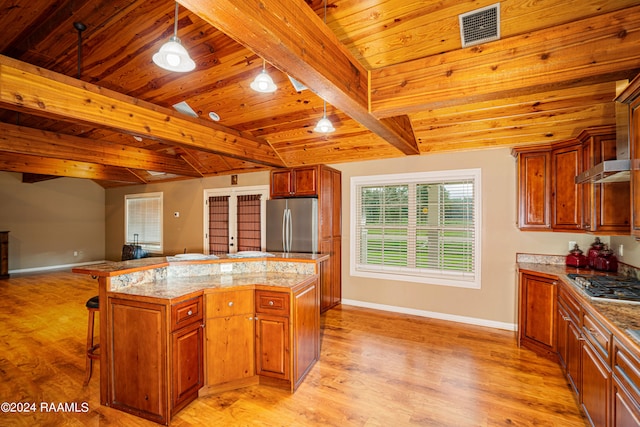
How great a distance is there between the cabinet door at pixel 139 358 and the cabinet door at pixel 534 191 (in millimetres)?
3822

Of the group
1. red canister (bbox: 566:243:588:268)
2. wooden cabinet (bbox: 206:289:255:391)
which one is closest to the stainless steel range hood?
red canister (bbox: 566:243:588:268)

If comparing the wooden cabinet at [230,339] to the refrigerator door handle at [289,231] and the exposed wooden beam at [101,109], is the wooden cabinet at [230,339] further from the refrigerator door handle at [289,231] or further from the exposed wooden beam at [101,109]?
the exposed wooden beam at [101,109]

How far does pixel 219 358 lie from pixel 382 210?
10.3 ft

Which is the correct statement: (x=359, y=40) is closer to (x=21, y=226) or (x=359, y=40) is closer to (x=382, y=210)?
(x=382, y=210)

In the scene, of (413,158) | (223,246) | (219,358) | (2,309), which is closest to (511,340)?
(413,158)

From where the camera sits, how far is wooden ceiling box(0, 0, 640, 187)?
5.98ft

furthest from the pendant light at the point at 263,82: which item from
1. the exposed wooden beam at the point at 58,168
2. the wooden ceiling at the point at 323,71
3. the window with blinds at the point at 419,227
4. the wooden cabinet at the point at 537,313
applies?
the exposed wooden beam at the point at 58,168

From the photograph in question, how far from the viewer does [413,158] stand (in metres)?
4.30

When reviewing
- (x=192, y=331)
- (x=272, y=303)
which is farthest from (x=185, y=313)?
(x=272, y=303)

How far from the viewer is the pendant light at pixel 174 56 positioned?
1.67 m

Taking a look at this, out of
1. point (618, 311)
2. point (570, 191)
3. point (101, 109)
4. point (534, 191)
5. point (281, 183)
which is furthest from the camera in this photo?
point (281, 183)

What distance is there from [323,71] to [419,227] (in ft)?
10.1

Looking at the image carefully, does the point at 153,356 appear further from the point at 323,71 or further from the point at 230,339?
the point at 323,71

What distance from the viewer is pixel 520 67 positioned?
2037 millimetres
